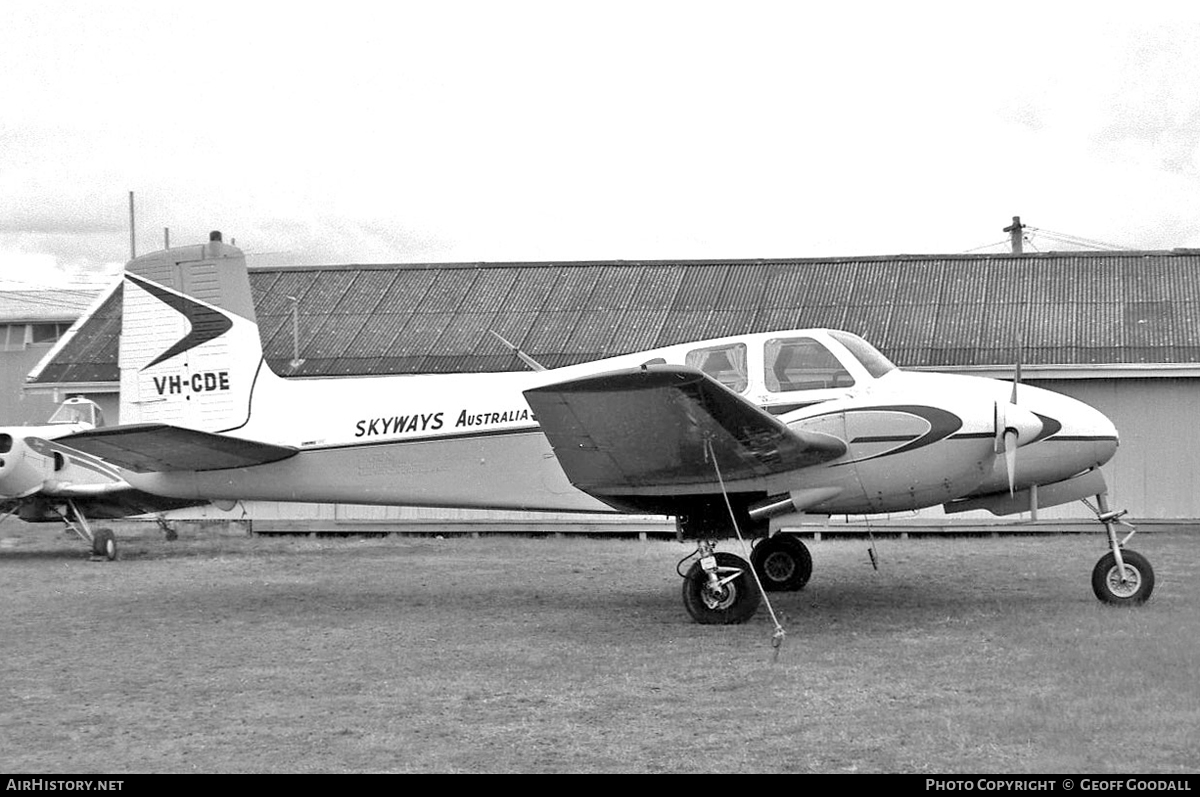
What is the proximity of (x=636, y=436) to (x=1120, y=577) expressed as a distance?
421 centimetres

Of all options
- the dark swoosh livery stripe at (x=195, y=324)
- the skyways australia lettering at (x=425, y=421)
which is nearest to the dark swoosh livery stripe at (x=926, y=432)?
the skyways australia lettering at (x=425, y=421)

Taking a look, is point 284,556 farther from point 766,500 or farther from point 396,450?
point 766,500

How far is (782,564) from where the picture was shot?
13156mm

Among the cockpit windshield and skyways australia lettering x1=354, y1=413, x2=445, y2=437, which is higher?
the cockpit windshield

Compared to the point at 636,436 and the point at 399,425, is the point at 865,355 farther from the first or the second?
the point at 399,425

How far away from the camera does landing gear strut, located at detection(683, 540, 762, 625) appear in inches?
430

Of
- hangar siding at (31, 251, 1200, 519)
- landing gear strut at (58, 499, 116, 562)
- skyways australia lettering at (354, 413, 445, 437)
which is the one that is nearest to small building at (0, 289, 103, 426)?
hangar siding at (31, 251, 1200, 519)

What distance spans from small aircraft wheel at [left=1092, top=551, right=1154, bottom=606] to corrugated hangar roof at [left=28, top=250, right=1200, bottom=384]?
354 inches

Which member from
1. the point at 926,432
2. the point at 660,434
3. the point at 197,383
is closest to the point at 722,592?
the point at 660,434

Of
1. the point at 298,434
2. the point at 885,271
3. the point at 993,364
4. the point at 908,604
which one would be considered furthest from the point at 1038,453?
the point at 885,271

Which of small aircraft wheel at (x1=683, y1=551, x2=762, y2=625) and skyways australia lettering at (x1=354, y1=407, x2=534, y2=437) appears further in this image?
skyways australia lettering at (x1=354, y1=407, x2=534, y2=437)

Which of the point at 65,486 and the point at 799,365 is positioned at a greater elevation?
the point at 65,486

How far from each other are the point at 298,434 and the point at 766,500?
4513 millimetres

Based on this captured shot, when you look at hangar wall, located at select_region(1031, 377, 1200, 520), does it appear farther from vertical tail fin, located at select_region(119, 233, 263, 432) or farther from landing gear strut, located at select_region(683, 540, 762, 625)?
vertical tail fin, located at select_region(119, 233, 263, 432)
